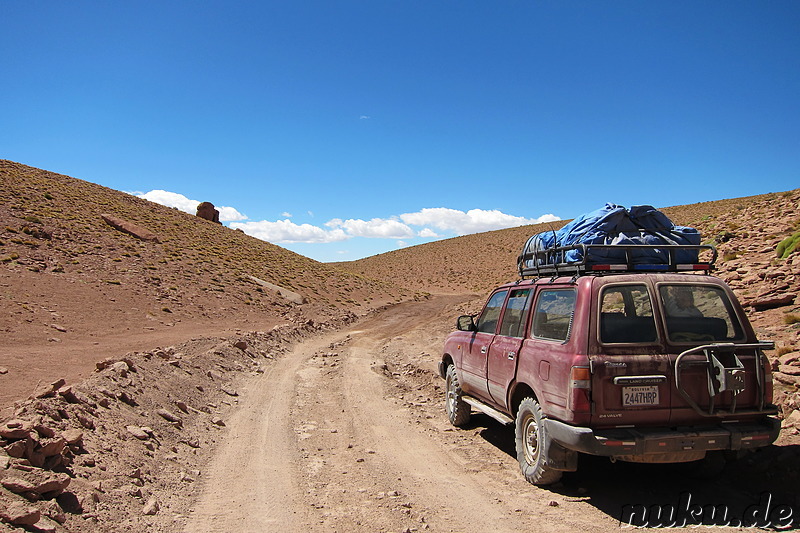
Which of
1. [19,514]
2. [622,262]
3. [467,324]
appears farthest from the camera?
[467,324]

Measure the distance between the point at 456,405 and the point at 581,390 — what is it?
137 inches

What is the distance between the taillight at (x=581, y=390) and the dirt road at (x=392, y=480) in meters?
0.98

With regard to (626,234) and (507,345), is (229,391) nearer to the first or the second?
(507,345)

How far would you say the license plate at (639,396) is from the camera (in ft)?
14.9

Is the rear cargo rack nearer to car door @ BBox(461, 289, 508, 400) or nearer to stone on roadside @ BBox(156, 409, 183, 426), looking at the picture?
car door @ BBox(461, 289, 508, 400)

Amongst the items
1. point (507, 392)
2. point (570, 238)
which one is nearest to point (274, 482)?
point (507, 392)

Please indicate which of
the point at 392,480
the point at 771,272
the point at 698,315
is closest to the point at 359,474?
the point at 392,480

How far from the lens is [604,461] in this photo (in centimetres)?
601

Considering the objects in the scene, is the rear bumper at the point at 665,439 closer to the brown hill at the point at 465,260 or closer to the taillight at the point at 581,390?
the taillight at the point at 581,390

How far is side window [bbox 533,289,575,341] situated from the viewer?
509 centimetres

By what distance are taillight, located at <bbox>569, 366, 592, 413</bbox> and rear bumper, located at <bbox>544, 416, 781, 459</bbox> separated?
190mm

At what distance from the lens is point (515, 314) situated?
248 inches

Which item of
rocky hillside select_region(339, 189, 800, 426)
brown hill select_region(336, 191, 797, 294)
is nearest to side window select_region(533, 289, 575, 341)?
rocky hillside select_region(339, 189, 800, 426)

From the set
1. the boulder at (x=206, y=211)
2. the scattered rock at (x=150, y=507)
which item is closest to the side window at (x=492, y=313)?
the scattered rock at (x=150, y=507)
